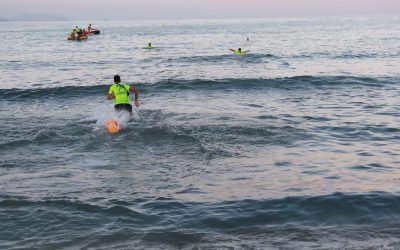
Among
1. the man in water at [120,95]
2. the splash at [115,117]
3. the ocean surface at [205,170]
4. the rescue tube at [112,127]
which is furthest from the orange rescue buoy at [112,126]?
the man in water at [120,95]

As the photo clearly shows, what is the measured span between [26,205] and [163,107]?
11337 mm

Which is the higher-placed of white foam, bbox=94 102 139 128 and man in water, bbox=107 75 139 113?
man in water, bbox=107 75 139 113

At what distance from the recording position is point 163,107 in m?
19.1

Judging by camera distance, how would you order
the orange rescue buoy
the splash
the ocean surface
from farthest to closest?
the splash < the orange rescue buoy < the ocean surface

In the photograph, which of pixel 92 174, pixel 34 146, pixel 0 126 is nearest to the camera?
pixel 92 174

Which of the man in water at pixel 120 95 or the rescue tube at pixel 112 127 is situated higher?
the man in water at pixel 120 95

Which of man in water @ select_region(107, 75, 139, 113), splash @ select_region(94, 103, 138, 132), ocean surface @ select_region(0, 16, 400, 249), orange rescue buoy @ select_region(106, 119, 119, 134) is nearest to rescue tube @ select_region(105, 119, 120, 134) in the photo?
orange rescue buoy @ select_region(106, 119, 119, 134)

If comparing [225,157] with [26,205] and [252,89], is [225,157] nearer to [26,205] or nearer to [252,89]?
[26,205]

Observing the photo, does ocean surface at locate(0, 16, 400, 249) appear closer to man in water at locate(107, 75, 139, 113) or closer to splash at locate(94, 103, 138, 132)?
splash at locate(94, 103, 138, 132)

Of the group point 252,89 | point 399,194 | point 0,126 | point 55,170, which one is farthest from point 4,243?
point 252,89

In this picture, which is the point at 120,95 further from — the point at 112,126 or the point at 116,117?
the point at 112,126

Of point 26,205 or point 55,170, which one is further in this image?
point 55,170

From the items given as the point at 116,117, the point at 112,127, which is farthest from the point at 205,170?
the point at 116,117

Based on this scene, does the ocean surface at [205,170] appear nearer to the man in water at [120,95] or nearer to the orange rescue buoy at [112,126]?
the orange rescue buoy at [112,126]
